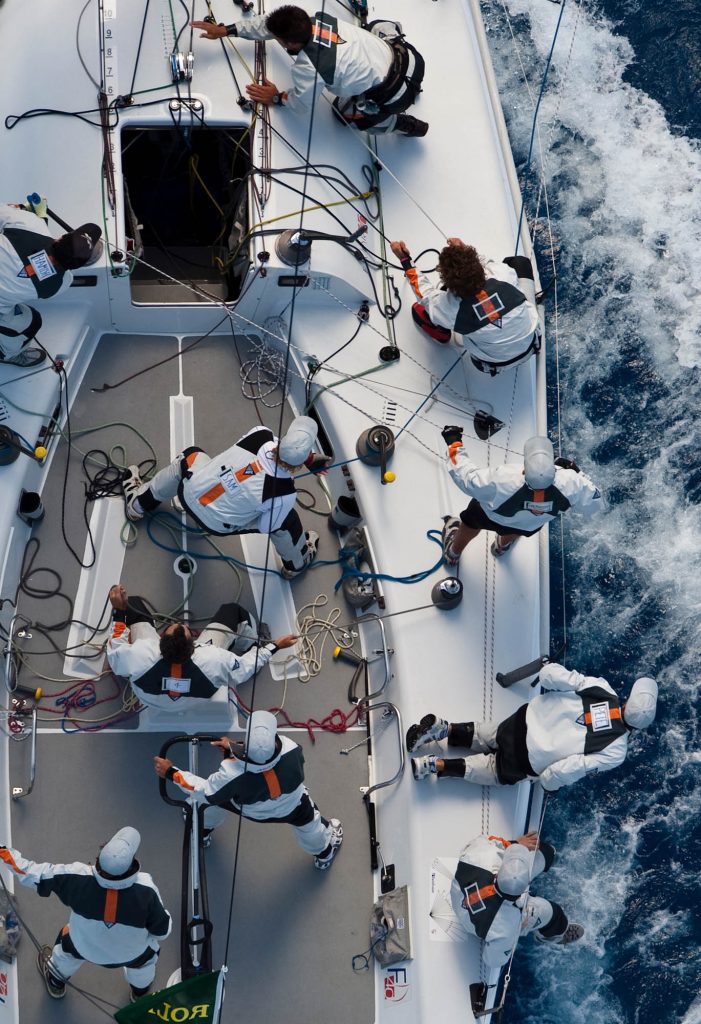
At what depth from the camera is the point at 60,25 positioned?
249 inches

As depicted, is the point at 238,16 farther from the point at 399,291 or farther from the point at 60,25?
the point at 399,291

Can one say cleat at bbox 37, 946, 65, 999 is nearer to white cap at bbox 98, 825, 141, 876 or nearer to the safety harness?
white cap at bbox 98, 825, 141, 876

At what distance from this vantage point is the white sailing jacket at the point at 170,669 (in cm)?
537

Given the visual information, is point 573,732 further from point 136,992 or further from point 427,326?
point 136,992

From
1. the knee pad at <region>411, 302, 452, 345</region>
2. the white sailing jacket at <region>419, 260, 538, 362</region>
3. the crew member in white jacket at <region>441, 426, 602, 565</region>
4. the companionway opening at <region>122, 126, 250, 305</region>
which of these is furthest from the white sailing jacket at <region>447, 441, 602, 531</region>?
the companionway opening at <region>122, 126, 250, 305</region>

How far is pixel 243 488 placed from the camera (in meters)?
5.51

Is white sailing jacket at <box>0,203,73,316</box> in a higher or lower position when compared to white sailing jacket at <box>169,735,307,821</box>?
Answer: higher

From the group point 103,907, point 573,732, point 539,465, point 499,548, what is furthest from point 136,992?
point 539,465

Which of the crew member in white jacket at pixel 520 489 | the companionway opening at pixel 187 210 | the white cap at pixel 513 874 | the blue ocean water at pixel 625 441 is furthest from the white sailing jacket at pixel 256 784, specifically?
the companionway opening at pixel 187 210

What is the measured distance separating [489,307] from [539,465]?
2.89ft

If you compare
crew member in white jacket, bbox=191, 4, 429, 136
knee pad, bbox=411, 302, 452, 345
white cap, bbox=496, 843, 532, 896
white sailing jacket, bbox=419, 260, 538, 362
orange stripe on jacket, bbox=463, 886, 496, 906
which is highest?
crew member in white jacket, bbox=191, 4, 429, 136

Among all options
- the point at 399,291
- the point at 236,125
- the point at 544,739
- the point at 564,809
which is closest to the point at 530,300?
the point at 399,291

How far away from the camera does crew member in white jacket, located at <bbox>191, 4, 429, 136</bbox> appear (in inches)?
236

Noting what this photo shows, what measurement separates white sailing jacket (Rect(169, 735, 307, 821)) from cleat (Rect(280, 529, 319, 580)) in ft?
3.23
